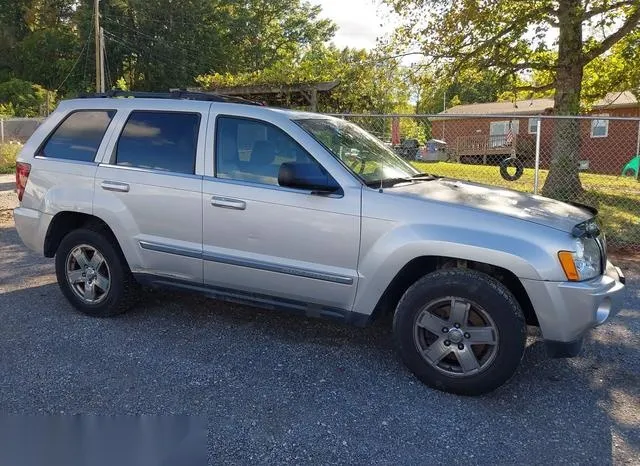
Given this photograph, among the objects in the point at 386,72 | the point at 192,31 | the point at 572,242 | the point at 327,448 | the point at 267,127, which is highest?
the point at 192,31

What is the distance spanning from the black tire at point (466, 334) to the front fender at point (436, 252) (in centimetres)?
16

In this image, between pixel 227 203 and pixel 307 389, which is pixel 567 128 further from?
pixel 307 389

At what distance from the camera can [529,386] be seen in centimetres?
380

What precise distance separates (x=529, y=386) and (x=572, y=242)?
1.07 metres

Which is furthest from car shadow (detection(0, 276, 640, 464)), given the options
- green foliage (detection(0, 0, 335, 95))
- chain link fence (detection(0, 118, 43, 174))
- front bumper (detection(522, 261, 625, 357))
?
green foliage (detection(0, 0, 335, 95))

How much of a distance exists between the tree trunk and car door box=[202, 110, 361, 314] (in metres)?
8.59

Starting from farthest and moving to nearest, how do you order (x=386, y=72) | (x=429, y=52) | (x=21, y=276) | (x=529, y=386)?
(x=386, y=72) < (x=429, y=52) < (x=21, y=276) < (x=529, y=386)

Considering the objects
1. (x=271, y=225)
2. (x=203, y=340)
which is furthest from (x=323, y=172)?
(x=203, y=340)

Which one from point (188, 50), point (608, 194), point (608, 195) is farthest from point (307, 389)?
point (188, 50)

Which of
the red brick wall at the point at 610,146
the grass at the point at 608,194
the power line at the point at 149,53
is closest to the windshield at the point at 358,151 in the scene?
the grass at the point at 608,194

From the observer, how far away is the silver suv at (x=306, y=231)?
11.4ft

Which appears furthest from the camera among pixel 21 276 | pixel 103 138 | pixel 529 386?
pixel 21 276

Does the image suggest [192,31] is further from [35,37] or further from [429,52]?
[429,52]

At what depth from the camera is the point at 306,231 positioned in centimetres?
393
